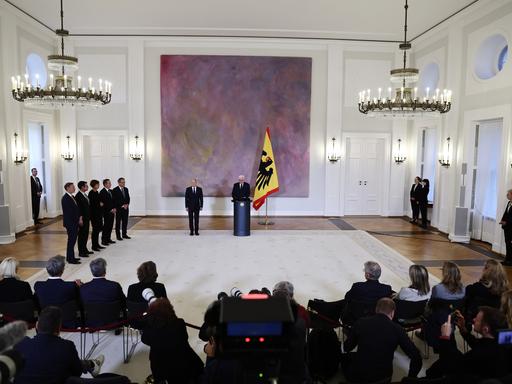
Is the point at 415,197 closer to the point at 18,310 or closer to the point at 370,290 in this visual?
the point at 370,290

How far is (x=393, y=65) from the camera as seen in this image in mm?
13891

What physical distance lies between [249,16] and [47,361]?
1029 cm

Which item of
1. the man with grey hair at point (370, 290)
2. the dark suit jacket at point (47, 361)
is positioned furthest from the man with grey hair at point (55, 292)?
the man with grey hair at point (370, 290)

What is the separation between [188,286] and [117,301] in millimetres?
2288

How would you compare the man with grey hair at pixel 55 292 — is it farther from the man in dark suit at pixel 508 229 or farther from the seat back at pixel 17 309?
the man in dark suit at pixel 508 229

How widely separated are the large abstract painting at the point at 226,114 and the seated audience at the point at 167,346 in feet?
34.7

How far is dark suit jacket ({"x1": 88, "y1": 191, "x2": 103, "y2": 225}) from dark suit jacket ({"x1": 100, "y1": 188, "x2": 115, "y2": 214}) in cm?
20

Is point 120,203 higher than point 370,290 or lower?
higher

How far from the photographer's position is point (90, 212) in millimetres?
9180

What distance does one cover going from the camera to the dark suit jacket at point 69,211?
833 cm

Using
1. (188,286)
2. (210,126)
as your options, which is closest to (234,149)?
(210,126)

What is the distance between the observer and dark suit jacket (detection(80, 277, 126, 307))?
4676 millimetres

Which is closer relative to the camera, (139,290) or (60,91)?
(139,290)

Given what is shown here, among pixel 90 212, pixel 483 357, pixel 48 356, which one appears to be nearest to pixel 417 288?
pixel 483 357
